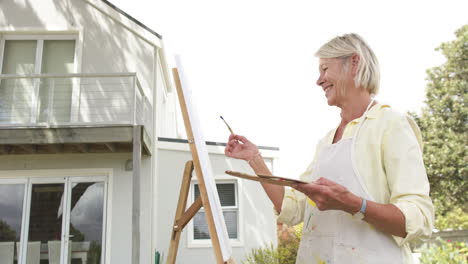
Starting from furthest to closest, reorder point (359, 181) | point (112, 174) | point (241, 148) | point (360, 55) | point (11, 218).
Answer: point (112, 174), point (11, 218), point (241, 148), point (360, 55), point (359, 181)

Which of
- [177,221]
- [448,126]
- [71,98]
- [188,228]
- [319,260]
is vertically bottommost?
[188,228]

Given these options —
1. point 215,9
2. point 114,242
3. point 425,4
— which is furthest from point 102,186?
point 425,4

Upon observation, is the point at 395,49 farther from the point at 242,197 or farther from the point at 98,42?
the point at 98,42

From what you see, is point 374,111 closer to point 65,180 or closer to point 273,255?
point 273,255

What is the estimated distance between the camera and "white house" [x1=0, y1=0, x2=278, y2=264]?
8219 mm

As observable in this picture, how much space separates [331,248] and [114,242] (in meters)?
7.79

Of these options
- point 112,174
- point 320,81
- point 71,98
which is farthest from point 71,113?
point 320,81

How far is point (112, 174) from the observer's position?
28.7 ft

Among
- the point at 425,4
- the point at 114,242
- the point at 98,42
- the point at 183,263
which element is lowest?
the point at 183,263

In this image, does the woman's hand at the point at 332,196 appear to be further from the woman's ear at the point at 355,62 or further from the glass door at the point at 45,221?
the glass door at the point at 45,221

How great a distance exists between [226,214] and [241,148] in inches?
325

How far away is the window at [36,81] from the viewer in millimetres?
8500

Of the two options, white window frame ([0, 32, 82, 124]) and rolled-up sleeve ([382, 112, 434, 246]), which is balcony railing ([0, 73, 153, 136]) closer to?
white window frame ([0, 32, 82, 124])

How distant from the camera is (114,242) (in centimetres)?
834
